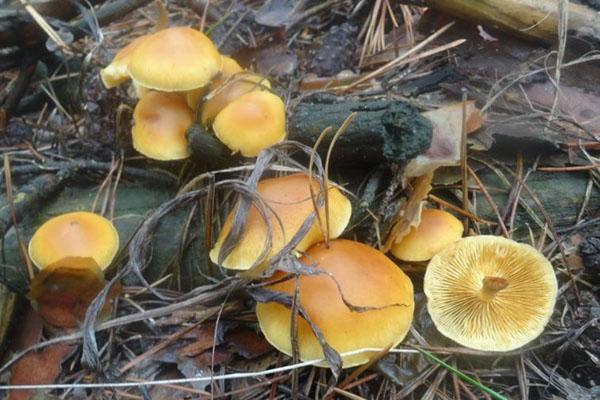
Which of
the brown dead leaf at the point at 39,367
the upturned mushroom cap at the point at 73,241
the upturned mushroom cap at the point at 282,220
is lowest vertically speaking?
the brown dead leaf at the point at 39,367

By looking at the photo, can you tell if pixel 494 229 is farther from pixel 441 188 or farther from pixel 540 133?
pixel 540 133

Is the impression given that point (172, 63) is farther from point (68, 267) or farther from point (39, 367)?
point (39, 367)

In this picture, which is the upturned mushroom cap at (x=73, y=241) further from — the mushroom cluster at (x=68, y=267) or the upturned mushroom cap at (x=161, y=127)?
the upturned mushroom cap at (x=161, y=127)

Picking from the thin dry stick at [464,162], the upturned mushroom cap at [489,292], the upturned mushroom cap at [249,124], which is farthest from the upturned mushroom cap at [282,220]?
the thin dry stick at [464,162]

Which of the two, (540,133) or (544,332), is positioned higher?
(540,133)

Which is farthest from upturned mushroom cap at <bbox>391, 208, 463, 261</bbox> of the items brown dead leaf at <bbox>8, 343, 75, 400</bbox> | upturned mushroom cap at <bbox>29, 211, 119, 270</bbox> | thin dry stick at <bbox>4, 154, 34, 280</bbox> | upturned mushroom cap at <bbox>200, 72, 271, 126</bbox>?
thin dry stick at <bbox>4, 154, 34, 280</bbox>

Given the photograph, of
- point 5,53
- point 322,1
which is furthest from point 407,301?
point 5,53
